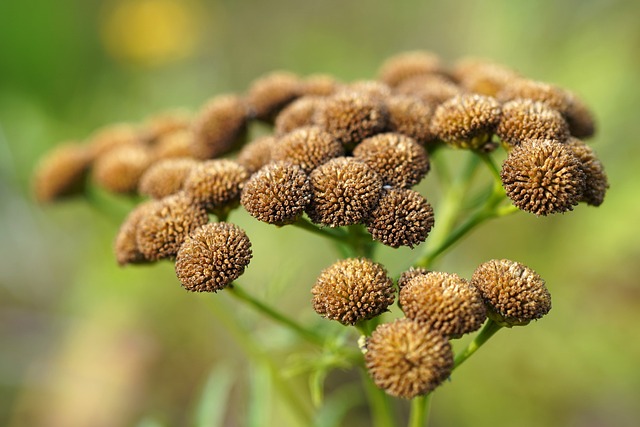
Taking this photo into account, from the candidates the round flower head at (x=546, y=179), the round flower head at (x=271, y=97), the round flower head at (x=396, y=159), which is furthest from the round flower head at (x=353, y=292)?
the round flower head at (x=271, y=97)

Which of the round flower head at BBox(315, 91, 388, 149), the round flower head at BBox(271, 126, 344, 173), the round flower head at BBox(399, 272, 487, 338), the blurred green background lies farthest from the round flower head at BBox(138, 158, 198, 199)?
the round flower head at BBox(399, 272, 487, 338)

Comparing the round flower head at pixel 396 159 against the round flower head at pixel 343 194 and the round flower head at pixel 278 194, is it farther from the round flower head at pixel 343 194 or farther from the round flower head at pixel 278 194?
the round flower head at pixel 278 194

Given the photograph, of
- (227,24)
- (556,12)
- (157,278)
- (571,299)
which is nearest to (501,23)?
(556,12)

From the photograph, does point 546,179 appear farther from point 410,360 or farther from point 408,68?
point 408,68

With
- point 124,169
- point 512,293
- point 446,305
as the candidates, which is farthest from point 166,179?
point 512,293

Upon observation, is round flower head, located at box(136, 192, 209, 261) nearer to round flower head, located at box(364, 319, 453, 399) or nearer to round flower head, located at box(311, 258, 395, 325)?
round flower head, located at box(311, 258, 395, 325)
